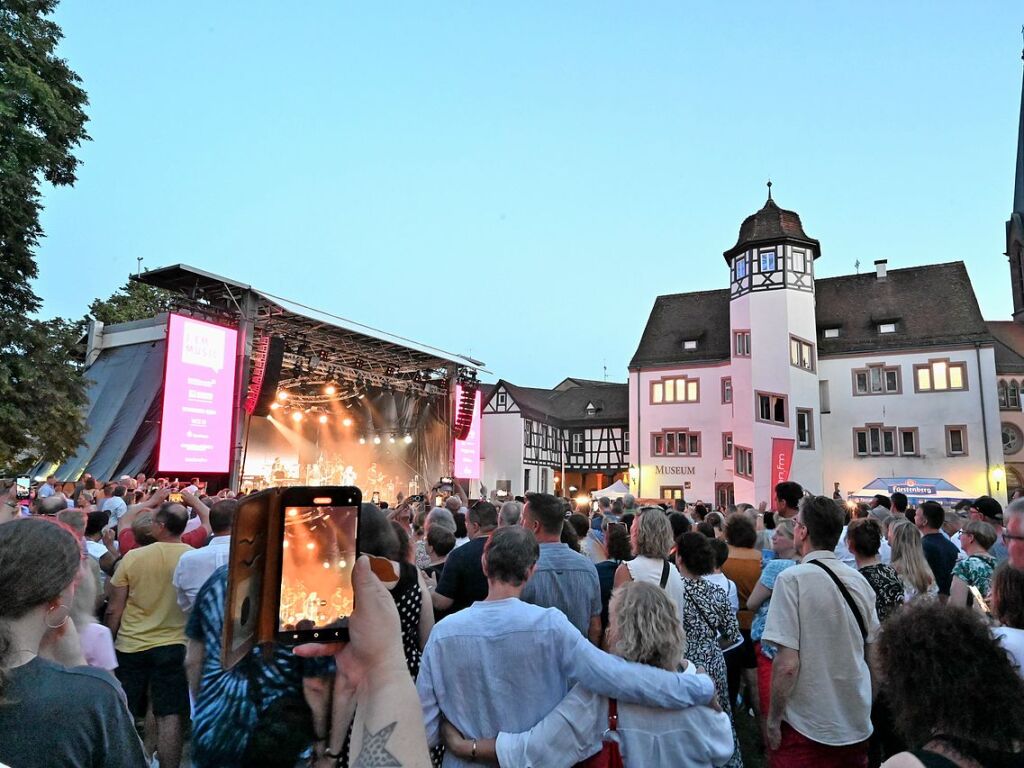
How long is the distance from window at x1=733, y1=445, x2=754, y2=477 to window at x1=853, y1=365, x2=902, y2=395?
6604 millimetres

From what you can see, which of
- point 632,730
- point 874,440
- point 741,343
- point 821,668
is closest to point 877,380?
point 874,440

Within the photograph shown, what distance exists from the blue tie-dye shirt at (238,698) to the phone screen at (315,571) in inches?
7.9

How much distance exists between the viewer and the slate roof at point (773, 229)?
1077 inches

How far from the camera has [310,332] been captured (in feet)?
70.0

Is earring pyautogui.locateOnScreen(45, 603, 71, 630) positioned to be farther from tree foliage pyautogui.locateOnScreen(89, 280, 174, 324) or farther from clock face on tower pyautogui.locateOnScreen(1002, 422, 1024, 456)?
clock face on tower pyautogui.locateOnScreen(1002, 422, 1024, 456)

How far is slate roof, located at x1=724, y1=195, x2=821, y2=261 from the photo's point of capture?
2734 cm

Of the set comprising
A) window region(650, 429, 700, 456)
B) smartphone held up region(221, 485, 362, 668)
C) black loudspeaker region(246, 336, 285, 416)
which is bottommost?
smartphone held up region(221, 485, 362, 668)

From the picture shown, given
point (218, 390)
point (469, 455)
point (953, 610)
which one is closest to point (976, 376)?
point (469, 455)

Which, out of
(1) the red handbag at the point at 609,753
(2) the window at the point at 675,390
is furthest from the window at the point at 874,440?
(1) the red handbag at the point at 609,753

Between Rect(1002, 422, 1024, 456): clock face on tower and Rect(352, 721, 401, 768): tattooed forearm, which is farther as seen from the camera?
Rect(1002, 422, 1024, 456): clock face on tower

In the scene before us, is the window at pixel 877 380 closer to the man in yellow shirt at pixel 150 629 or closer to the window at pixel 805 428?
the window at pixel 805 428

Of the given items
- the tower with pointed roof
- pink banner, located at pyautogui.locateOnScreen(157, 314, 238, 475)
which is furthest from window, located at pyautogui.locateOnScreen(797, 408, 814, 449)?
pink banner, located at pyautogui.locateOnScreen(157, 314, 238, 475)

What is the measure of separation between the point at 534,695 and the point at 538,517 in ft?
5.14

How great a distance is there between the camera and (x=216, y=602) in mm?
1824
